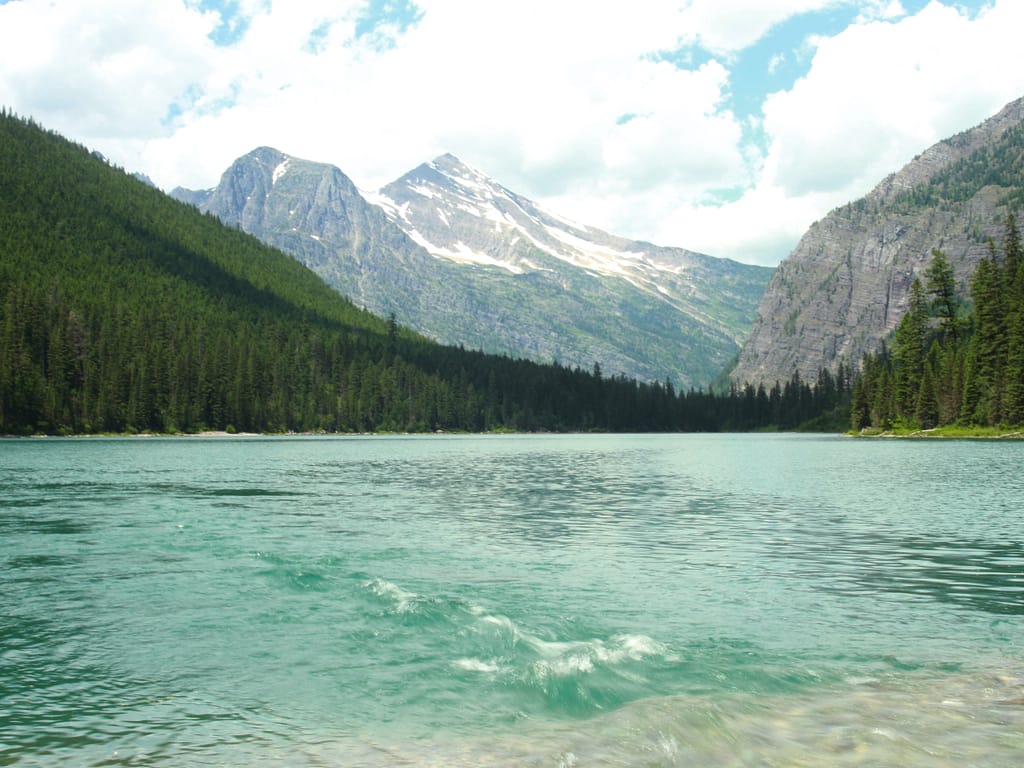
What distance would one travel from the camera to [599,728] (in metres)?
13.3

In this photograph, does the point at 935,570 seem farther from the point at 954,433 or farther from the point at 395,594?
the point at 954,433

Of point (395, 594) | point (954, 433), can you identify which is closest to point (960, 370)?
point (954, 433)

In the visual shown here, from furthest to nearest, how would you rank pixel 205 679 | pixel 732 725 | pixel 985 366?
pixel 985 366, pixel 205 679, pixel 732 725

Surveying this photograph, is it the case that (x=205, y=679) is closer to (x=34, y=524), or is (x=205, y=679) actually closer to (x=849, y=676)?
(x=849, y=676)

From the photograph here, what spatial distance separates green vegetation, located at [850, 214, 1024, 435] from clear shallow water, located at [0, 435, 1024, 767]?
315 feet

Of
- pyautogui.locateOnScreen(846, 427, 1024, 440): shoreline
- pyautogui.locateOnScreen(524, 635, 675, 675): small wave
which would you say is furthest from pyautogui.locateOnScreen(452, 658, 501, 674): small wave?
pyautogui.locateOnScreen(846, 427, 1024, 440): shoreline

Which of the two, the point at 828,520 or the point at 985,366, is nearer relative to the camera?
the point at 828,520

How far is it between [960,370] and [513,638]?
143 meters

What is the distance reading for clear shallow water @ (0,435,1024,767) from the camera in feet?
40.8

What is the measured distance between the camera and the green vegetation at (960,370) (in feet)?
410

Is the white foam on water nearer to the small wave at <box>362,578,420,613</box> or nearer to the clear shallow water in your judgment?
the clear shallow water

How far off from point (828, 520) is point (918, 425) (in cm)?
12754

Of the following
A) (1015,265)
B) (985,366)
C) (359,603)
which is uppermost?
(1015,265)

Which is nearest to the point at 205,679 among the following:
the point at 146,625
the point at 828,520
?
the point at 146,625
